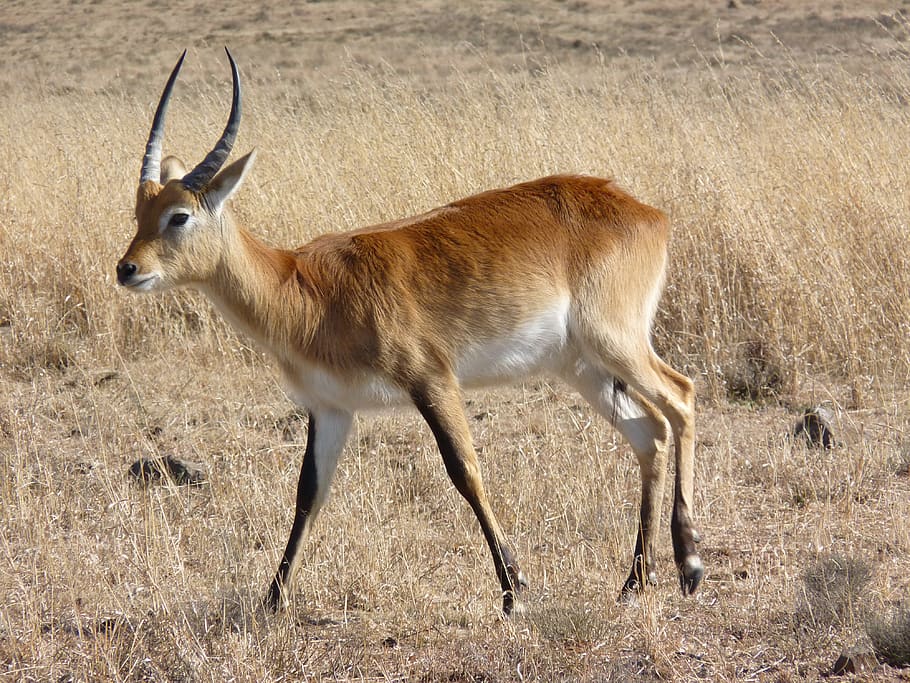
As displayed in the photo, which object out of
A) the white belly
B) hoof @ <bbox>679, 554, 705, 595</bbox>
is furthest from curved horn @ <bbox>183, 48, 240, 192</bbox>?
hoof @ <bbox>679, 554, 705, 595</bbox>

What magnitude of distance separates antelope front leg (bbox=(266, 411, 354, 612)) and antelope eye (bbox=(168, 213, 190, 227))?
99cm

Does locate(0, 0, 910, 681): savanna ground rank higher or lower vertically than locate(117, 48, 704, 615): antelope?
lower

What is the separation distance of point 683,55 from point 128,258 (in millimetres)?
21631

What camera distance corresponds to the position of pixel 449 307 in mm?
4992

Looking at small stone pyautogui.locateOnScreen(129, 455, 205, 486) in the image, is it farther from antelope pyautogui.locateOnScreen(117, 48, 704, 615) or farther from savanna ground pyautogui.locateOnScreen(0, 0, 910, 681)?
antelope pyautogui.locateOnScreen(117, 48, 704, 615)

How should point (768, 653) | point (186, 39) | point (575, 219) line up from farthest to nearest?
point (186, 39)
point (575, 219)
point (768, 653)

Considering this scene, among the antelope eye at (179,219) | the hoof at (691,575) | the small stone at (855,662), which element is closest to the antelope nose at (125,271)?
the antelope eye at (179,219)

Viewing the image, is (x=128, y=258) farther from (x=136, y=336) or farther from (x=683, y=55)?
(x=683, y=55)

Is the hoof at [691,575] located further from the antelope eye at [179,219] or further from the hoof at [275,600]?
the antelope eye at [179,219]

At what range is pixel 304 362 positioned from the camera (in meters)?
4.95

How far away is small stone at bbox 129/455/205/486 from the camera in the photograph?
6.18 meters

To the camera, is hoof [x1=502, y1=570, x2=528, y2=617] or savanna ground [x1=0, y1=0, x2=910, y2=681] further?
hoof [x1=502, y1=570, x2=528, y2=617]

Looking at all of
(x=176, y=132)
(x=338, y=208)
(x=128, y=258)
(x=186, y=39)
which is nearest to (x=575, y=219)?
(x=128, y=258)

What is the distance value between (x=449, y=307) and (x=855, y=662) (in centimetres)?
213
